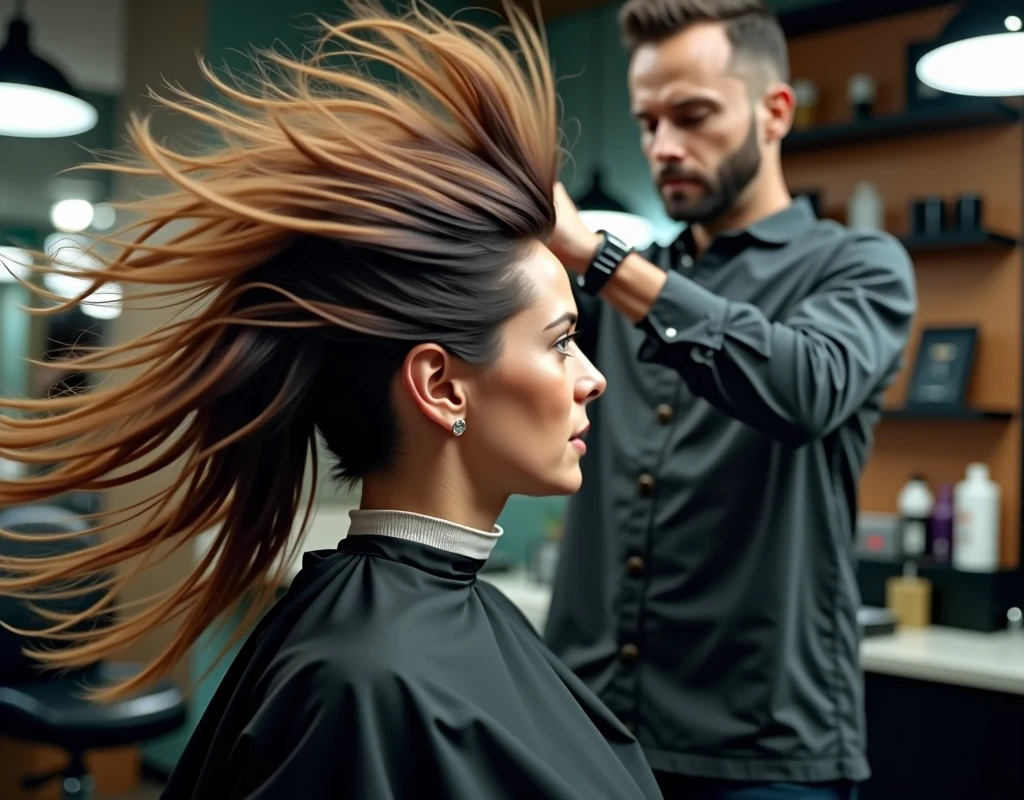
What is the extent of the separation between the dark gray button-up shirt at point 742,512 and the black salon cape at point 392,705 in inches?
17.6

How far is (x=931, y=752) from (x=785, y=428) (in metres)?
1.25

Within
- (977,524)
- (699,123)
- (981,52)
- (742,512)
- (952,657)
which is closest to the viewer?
(742,512)

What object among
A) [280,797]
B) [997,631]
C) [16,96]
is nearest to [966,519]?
[997,631]

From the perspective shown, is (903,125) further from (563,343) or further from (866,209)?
(563,343)

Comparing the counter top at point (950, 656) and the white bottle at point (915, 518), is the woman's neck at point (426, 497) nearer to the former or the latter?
the counter top at point (950, 656)

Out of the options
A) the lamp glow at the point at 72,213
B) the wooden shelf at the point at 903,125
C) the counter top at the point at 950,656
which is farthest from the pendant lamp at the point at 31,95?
the lamp glow at the point at 72,213

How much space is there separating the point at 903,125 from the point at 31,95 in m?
2.67

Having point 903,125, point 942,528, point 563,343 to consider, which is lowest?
point 942,528

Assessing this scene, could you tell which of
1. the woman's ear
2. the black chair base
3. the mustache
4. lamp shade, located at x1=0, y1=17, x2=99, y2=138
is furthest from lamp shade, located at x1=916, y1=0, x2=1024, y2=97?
the black chair base

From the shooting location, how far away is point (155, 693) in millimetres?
3113

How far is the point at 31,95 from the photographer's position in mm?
3277

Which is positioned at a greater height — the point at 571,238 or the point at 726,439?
the point at 571,238

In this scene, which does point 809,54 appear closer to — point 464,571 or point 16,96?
point 16,96

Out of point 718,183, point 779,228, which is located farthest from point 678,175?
point 779,228
